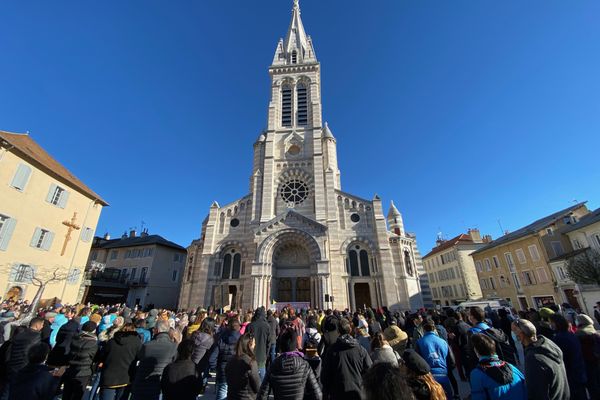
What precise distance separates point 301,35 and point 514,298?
40.3 meters

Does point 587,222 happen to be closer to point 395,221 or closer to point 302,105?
point 395,221

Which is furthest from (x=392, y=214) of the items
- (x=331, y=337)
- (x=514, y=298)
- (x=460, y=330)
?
(x=331, y=337)

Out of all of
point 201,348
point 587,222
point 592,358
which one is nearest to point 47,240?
point 201,348

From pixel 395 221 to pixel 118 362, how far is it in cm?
2313

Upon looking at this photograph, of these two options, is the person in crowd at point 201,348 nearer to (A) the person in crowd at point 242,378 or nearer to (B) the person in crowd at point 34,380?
(A) the person in crowd at point 242,378

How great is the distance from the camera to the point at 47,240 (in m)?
16.0

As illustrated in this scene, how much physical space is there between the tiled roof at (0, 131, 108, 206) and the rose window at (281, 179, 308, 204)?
14762 mm

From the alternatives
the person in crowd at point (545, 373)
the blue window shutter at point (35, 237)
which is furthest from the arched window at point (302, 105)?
the person in crowd at point (545, 373)

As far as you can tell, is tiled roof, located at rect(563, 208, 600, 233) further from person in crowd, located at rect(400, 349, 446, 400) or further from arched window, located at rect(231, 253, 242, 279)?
arched window, located at rect(231, 253, 242, 279)

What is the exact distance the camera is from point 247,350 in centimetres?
329

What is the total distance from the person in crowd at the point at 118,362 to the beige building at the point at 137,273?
25.1 meters

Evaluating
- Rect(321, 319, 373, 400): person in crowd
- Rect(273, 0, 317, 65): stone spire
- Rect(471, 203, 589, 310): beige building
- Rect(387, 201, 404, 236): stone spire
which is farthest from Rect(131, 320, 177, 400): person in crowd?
Rect(273, 0, 317, 65): stone spire

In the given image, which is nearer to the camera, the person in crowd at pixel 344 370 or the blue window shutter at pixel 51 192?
the person in crowd at pixel 344 370

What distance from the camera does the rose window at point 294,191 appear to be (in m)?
23.4
